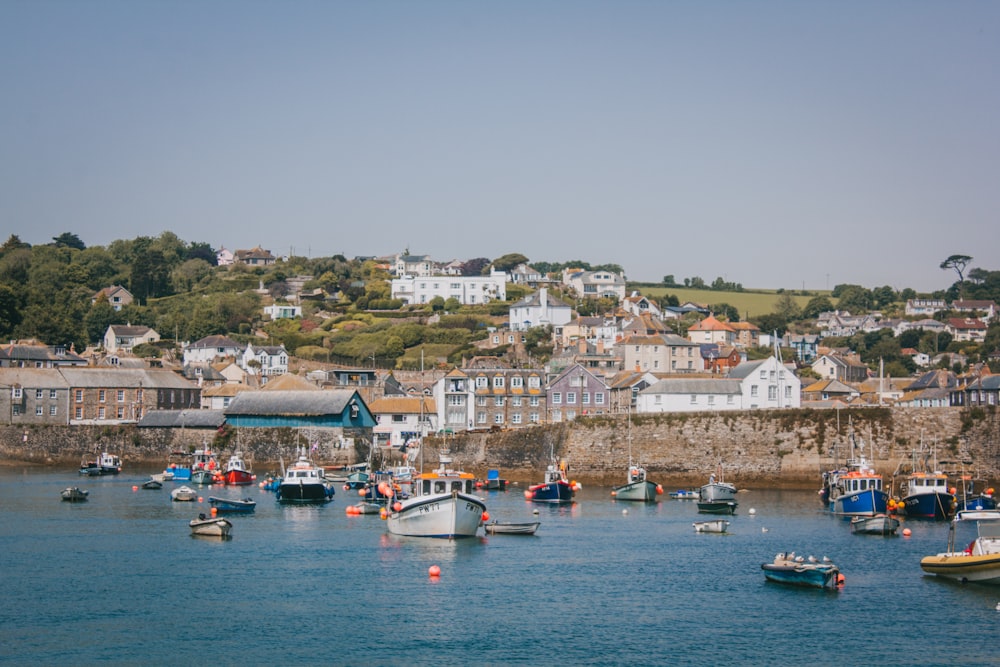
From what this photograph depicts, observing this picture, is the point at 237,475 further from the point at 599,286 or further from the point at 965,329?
the point at 965,329

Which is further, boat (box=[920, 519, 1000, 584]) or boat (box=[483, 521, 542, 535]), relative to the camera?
boat (box=[483, 521, 542, 535])

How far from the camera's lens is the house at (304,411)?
8044 cm

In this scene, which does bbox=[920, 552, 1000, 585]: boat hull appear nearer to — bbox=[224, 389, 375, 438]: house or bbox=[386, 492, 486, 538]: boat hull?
bbox=[386, 492, 486, 538]: boat hull

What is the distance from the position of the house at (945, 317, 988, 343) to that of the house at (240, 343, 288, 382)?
77.4m

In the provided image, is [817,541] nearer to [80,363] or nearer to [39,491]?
[39,491]

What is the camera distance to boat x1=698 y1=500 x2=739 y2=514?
54844 millimetres

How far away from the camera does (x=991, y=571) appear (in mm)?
35562

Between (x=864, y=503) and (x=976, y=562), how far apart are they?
16.1 meters

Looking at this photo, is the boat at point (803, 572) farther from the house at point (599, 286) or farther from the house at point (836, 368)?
the house at point (599, 286)

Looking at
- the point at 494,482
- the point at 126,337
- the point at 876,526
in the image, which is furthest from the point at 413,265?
the point at 876,526

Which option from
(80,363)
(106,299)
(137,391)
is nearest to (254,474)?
(137,391)

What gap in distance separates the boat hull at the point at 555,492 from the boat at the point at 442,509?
45.3 ft

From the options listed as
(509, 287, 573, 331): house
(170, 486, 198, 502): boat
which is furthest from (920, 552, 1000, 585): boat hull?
(509, 287, 573, 331): house

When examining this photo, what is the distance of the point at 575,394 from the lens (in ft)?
270
